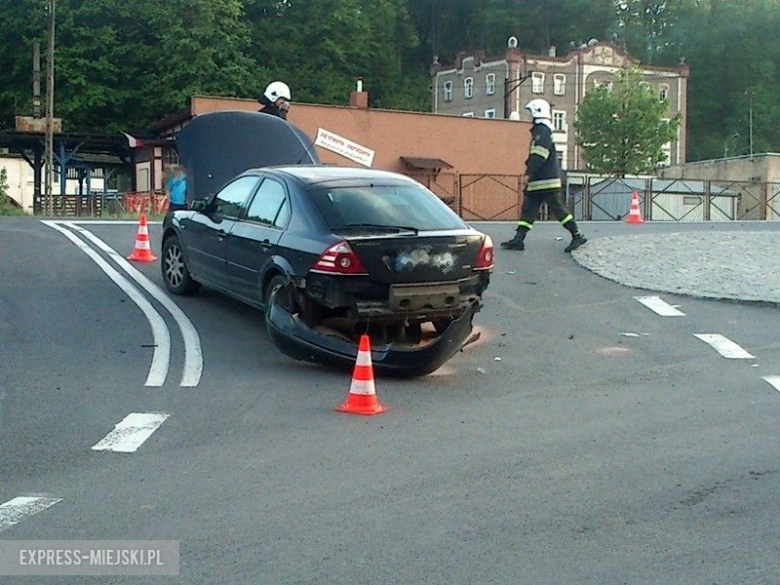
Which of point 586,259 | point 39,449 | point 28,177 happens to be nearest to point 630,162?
point 28,177

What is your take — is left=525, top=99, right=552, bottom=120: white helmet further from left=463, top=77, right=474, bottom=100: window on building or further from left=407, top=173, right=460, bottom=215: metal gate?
left=463, top=77, right=474, bottom=100: window on building

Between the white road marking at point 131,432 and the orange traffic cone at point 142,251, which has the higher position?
the orange traffic cone at point 142,251

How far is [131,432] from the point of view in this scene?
6895 millimetres

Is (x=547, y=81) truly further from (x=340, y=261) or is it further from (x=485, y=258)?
(x=340, y=261)

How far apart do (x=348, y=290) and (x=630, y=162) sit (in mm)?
57611

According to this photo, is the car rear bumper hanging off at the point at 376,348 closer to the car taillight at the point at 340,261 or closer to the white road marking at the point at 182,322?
the car taillight at the point at 340,261

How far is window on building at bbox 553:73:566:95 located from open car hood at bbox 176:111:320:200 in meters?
72.0

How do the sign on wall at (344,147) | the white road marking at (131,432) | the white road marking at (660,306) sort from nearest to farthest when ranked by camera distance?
the white road marking at (131,432) < the white road marking at (660,306) < the sign on wall at (344,147)

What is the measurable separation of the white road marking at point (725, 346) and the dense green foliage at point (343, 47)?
4911 centimetres

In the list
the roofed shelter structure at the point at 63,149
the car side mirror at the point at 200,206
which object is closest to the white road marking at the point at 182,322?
the car side mirror at the point at 200,206

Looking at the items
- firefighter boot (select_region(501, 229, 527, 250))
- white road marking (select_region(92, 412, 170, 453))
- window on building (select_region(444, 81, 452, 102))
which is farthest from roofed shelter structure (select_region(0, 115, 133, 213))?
white road marking (select_region(92, 412, 170, 453))

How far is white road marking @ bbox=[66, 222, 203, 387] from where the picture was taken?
865 cm

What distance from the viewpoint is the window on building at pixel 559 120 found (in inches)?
3260

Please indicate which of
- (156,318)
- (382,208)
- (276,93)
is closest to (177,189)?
(276,93)
